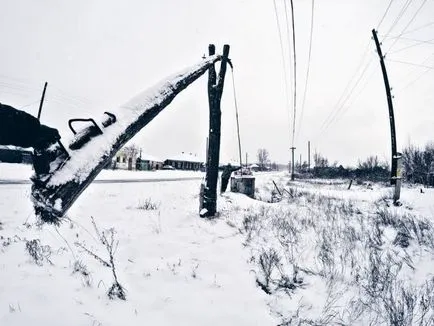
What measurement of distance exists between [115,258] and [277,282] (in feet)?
6.22

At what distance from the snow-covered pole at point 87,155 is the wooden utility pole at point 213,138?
3.11 meters

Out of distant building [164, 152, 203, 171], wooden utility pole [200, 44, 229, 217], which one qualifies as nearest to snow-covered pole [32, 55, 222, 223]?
wooden utility pole [200, 44, 229, 217]

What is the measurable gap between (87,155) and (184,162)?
77.1 meters

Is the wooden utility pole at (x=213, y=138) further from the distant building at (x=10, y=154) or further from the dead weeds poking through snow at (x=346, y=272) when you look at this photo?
the distant building at (x=10, y=154)

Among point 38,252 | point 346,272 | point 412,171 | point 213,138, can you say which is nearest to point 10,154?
point 213,138

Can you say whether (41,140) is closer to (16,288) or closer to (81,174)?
(81,174)

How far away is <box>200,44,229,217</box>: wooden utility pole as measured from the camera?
637 cm

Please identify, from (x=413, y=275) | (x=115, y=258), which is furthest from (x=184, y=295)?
(x=413, y=275)

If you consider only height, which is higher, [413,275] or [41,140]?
[41,140]

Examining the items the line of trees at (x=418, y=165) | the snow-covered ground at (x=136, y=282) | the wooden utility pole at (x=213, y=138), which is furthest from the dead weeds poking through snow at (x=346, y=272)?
the line of trees at (x=418, y=165)

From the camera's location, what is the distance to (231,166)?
11.9 meters

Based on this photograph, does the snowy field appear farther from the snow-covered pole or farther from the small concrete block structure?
the small concrete block structure

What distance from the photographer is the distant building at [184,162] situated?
3039 inches

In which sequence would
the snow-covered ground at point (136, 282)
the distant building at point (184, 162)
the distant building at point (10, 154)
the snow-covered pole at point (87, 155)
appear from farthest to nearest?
the distant building at point (184, 162), the distant building at point (10, 154), the snow-covered ground at point (136, 282), the snow-covered pole at point (87, 155)
